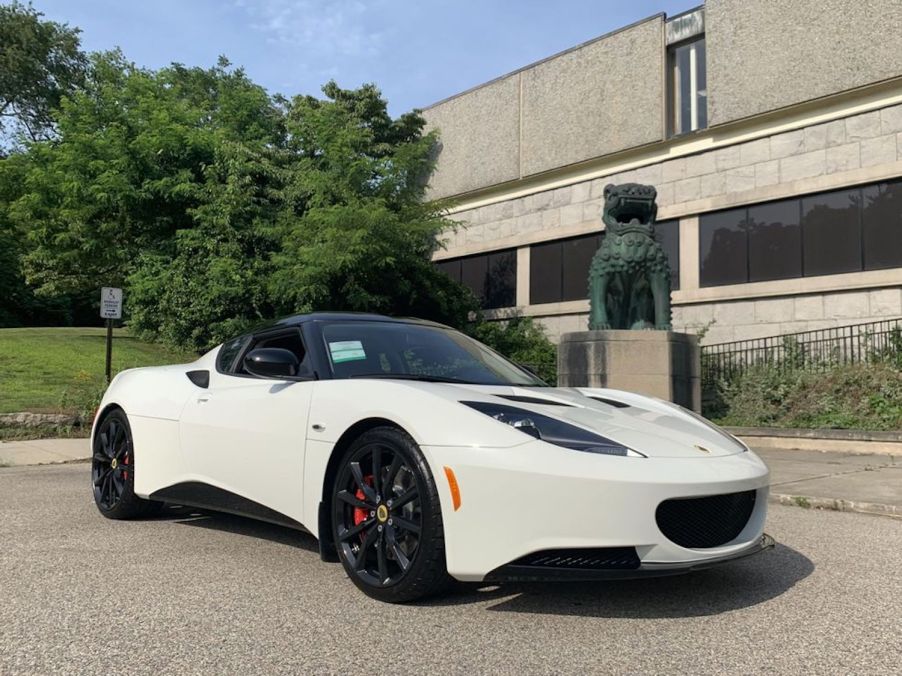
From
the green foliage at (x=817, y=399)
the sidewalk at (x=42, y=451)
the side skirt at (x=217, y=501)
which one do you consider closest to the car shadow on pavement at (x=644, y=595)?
the side skirt at (x=217, y=501)

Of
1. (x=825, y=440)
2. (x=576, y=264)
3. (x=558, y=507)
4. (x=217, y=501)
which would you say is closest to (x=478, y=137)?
(x=576, y=264)

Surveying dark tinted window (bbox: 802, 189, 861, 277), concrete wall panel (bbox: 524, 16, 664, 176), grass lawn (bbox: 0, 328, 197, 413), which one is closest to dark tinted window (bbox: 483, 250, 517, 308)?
concrete wall panel (bbox: 524, 16, 664, 176)

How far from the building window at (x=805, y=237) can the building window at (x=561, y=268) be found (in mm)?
3789

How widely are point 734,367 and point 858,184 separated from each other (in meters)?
5.05

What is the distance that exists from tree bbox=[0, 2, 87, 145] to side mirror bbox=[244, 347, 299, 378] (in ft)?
130

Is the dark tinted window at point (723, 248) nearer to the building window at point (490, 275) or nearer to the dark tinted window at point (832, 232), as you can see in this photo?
the dark tinted window at point (832, 232)

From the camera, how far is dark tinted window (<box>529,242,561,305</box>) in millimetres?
23812

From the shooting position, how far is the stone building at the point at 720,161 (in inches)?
672

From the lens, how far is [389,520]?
3373mm

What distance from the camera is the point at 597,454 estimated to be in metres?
3.11

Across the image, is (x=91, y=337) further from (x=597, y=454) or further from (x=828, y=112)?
(x=597, y=454)

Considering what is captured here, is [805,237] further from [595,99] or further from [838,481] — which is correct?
[838,481]

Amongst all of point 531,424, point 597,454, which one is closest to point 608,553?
point 597,454

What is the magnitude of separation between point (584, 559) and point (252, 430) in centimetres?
204
